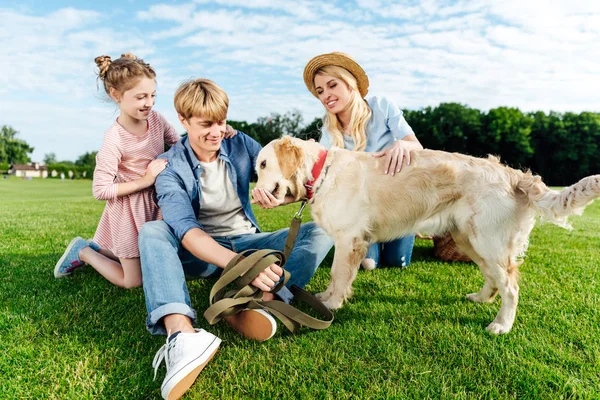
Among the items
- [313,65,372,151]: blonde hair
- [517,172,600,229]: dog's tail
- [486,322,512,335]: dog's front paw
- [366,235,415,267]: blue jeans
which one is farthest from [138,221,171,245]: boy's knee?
[517,172,600,229]: dog's tail

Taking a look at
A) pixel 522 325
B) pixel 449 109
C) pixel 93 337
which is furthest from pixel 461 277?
pixel 449 109

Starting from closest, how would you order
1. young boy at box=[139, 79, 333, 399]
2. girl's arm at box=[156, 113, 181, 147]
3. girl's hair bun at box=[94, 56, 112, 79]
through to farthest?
young boy at box=[139, 79, 333, 399]
girl's hair bun at box=[94, 56, 112, 79]
girl's arm at box=[156, 113, 181, 147]

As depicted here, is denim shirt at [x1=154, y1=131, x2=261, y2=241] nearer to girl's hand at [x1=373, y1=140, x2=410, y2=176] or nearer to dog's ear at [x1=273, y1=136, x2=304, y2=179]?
dog's ear at [x1=273, y1=136, x2=304, y2=179]

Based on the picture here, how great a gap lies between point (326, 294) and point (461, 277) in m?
1.63

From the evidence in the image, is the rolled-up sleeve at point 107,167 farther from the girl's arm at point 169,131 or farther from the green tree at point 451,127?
the green tree at point 451,127

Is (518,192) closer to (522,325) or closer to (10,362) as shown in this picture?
(522,325)

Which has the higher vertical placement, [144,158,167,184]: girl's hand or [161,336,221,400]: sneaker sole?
[144,158,167,184]: girl's hand

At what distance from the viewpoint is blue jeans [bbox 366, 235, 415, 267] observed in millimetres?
4742

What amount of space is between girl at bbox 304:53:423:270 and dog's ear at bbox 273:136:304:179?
35.6 inches

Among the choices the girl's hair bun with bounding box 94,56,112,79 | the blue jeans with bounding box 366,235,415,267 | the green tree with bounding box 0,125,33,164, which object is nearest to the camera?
the girl's hair bun with bounding box 94,56,112,79

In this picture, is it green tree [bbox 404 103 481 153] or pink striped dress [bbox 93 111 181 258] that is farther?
green tree [bbox 404 103 481 153]

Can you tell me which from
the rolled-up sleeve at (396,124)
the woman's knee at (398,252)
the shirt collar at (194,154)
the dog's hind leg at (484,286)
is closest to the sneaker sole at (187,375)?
the shirt collar at (194,154)

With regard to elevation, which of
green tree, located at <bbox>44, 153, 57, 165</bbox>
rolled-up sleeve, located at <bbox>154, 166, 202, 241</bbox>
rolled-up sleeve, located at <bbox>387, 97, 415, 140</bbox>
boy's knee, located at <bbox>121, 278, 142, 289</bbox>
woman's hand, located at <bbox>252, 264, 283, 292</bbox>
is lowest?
green tree, located at <bbox>44, 153, 57, 165</bbox>

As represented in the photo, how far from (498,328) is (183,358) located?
85.7 inches
